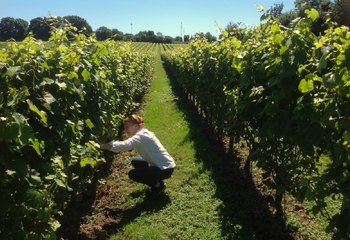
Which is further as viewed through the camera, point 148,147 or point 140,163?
point 140,163

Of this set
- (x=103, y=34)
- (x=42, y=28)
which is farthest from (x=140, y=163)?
(x=103, y=34)

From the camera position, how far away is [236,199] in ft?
20.3

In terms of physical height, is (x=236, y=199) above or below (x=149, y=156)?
below

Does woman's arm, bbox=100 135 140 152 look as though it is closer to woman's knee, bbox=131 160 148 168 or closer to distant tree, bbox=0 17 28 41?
woman's knee, bbox=131 160 148 168

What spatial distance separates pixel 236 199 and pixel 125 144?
1.96m

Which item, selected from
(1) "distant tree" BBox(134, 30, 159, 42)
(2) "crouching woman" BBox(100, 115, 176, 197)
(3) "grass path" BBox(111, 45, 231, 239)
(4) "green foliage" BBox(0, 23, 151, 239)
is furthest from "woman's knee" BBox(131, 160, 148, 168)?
(1) "distant tree" BBox(134, 30, 159, 42)

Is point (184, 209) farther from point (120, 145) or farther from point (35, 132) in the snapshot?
point (35, 132)

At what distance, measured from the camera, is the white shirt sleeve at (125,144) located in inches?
228

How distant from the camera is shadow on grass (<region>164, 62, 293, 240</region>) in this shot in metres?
5.14

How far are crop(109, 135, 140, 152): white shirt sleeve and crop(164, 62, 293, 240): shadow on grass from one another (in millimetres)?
1605

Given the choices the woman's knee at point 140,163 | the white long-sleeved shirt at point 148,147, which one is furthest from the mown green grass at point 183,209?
the white long-sleeved shirt at point 148,147

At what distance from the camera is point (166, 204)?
6.06 metres

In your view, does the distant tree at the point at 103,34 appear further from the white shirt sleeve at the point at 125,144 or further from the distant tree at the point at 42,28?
the white shirt sleeve at the point at 125,144

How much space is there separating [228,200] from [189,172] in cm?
144
